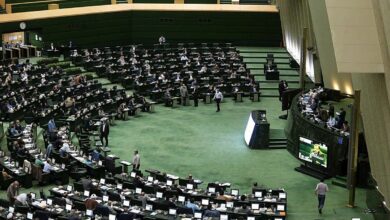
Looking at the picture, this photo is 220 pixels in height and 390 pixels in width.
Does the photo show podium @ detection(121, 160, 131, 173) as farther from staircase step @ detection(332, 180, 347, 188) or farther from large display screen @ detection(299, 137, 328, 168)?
staircase step @ detection(332, 180, 347, 188)

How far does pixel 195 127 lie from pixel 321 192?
42.3 feet

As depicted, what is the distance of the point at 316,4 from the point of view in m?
33.7

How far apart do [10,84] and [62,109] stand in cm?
442

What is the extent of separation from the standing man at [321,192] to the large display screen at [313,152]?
4.06m

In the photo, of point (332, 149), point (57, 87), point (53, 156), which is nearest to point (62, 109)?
point (57, 87)

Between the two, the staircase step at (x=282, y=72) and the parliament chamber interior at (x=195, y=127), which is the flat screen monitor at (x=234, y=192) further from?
the staircase step at (x=282, y=72)

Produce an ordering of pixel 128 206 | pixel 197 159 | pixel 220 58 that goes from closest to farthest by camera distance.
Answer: pixel 128 206 < pixel 197 159 < pixel 220 58

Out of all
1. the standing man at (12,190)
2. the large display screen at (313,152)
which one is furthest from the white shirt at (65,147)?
the large display screen at (313,152)

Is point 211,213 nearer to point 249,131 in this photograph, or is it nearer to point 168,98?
point 249,131

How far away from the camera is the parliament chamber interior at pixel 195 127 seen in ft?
80.2

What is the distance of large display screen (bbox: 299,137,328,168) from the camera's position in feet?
97.9

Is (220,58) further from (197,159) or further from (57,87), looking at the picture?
(197,159)

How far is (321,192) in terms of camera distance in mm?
25703

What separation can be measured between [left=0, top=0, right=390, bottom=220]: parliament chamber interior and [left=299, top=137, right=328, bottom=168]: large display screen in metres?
0.07
